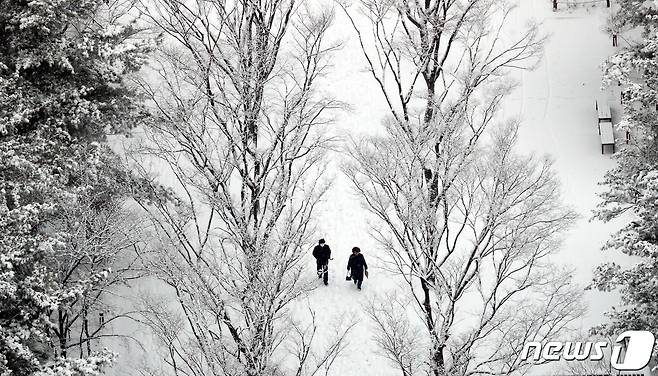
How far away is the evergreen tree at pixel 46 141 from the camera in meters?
12.8

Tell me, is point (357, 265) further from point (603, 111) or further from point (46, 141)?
point (603, 111)

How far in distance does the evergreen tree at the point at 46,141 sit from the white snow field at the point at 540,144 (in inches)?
204

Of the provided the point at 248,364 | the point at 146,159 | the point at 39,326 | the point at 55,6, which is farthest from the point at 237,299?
the point at 146,159

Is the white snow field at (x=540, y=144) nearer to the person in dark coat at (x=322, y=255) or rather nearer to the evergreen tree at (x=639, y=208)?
the person in dark coat at (x=322, y=255)

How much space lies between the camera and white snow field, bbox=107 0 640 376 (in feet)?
63.1

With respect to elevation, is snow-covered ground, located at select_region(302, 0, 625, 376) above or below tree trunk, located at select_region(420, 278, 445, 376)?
above

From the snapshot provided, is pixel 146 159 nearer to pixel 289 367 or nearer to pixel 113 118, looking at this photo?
pixel 113 118

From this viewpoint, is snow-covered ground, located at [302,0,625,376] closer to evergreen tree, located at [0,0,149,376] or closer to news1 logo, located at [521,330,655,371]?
news1 logo, located at [521,330,655,371]

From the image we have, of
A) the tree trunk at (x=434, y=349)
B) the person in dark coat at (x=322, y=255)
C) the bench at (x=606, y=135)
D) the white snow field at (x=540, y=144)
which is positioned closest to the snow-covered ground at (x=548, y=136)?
the white snow field at (x=540, y=144)

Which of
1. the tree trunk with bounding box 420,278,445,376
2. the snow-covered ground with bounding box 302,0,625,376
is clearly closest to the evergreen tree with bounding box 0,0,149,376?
the tree trunk with bounding box 420,278,445,376

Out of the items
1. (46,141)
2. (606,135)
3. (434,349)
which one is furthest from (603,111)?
(46,141)

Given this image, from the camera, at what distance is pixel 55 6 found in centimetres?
1557

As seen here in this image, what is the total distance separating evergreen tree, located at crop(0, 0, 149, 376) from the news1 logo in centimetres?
806

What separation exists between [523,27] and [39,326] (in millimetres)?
22122
